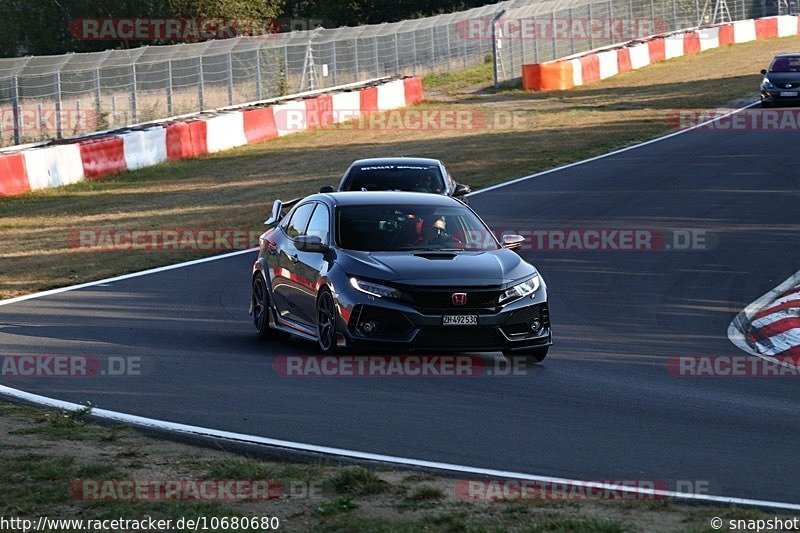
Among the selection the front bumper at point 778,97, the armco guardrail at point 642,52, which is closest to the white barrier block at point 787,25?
the armco guardrail at point 642,52

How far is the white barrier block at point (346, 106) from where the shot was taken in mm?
39812

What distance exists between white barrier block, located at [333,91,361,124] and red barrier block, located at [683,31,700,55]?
20847 mm

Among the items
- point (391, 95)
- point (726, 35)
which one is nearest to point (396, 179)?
point (391, 95)

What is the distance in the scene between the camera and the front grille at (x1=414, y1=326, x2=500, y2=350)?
36.9 feet

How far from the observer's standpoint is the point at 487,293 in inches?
448

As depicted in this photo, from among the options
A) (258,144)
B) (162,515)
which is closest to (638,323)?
(162,515)

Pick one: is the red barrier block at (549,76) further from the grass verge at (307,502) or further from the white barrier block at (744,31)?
the grass verge at (307,502)

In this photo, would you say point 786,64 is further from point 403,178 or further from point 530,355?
point 530,355

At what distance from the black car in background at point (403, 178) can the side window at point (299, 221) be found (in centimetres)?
457

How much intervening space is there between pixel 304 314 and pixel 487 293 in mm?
2034

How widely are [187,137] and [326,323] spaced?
21.7 metres

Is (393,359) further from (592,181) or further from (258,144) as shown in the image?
(258,144)

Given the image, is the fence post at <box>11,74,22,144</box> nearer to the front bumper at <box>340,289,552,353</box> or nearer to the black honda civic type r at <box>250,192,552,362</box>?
the black honda civic type r at <box>250,192,552,362</box>

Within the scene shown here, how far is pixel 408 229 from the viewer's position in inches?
492
